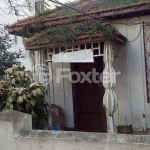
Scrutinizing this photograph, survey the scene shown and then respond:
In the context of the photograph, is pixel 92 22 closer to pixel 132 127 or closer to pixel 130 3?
pixel 130 3

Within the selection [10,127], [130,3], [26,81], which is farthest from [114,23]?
[10,127]

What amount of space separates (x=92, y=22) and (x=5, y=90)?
2.64 meters

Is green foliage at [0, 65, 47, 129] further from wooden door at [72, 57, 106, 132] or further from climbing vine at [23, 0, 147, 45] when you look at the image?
wooden door at [72, 57, 106, 132]

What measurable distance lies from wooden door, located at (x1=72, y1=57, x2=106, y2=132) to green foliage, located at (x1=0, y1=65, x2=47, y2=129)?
1.83 meters

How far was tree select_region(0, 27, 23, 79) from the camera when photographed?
10148mm

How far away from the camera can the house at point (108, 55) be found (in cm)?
609

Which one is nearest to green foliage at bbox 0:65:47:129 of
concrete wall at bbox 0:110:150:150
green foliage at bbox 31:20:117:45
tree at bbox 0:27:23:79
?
green foliage at bbox 31:20:117:45

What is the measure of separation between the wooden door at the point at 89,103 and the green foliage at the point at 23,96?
6.01 feet

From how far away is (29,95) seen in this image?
221 inches

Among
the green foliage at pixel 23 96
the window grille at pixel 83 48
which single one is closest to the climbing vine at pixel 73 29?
the window grille at pixel 83 48

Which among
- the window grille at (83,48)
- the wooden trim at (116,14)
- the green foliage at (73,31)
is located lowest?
the window grille at (83,48)

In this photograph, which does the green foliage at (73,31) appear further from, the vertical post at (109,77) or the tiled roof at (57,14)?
the tiled roof at (57,14)

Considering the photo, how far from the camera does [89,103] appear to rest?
766 cm

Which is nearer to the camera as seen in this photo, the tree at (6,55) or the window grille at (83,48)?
the window grille at (83,48)
